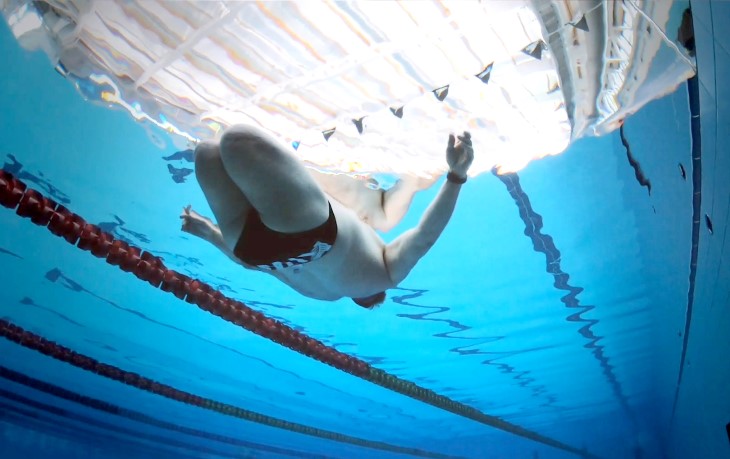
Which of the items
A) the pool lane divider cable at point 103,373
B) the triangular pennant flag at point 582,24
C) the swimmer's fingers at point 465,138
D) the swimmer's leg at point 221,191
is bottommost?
the pool lane divider cable at point 103,373

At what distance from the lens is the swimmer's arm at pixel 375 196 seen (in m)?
4.84

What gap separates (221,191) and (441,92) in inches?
96.1

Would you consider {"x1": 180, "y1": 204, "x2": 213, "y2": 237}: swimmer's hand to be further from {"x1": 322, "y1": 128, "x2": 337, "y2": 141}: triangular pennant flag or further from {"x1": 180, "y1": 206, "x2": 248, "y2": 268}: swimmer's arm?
{"x1": 322, "y1": 128, "x2": 337, "y2": 141}: triangular pennant flag

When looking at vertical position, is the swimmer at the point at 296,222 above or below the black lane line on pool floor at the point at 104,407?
above

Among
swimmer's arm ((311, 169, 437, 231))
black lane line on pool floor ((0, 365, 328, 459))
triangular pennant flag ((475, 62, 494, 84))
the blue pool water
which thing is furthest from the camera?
black lane line on pool floor ((0, 365, 328, 459))

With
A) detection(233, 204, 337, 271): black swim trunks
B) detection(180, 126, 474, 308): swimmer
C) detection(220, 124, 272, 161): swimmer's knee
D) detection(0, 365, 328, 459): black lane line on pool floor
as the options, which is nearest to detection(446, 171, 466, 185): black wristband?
detection(180, 126, 474, 308): swimmer

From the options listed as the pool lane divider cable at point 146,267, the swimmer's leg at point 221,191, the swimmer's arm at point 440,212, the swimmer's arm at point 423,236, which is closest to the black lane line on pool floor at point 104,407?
the pool lane divider cable at point 146,267

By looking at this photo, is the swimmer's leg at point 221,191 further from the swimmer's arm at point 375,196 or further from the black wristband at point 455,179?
Result: the swimmer's arm at point 375,196

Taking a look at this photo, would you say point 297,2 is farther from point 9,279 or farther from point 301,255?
point 9,279

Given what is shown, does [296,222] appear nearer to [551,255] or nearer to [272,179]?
[272,179]

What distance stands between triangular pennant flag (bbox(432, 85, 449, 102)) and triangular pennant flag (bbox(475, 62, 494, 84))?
0.99ft

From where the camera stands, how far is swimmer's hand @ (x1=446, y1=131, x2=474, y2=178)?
2939mm

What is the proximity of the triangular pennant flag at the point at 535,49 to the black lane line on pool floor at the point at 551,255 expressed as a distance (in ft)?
5.39

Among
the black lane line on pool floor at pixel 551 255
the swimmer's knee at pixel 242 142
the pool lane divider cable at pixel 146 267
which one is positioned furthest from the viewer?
the black lane line on pool floor at pixel 551 255
